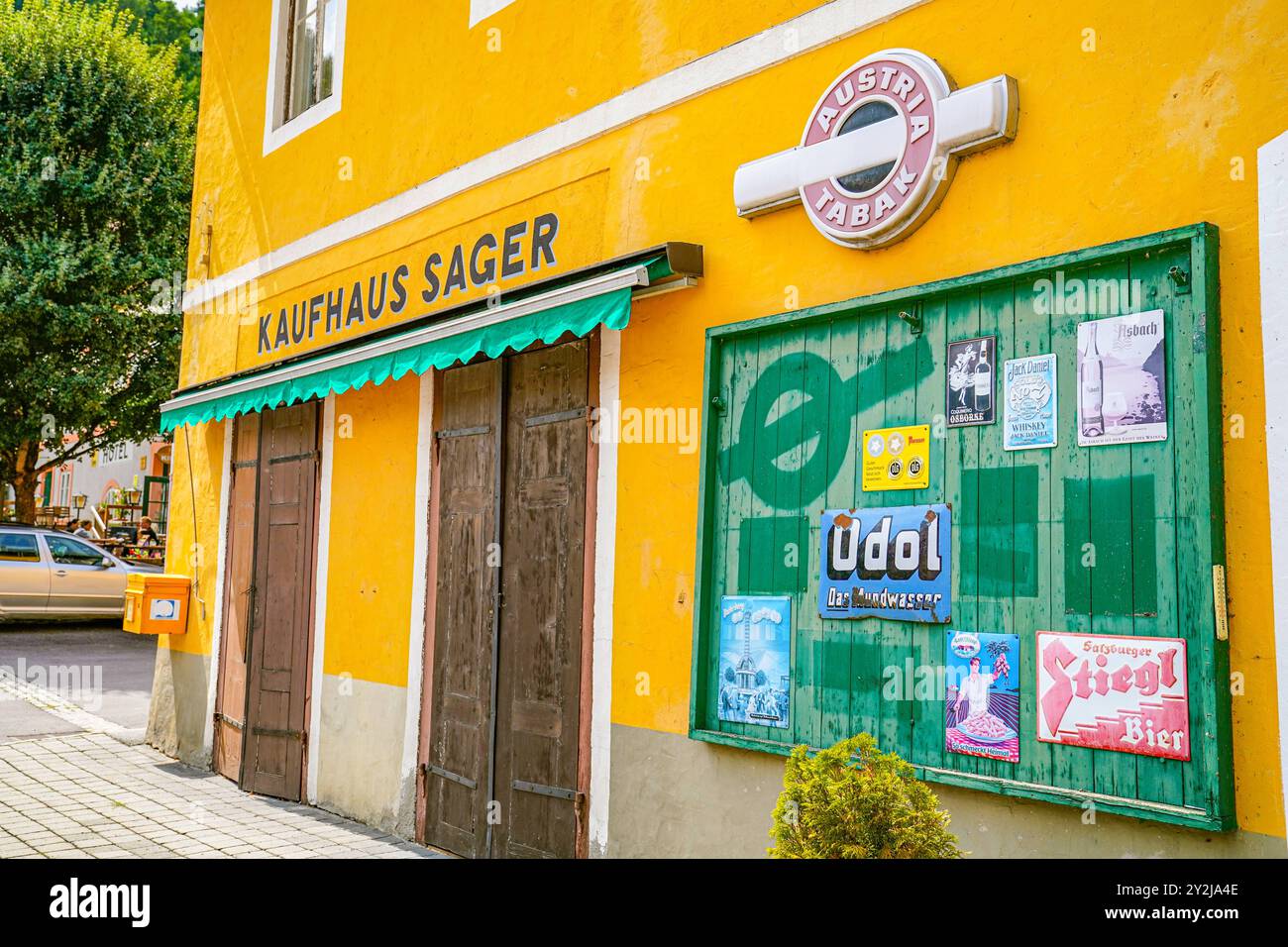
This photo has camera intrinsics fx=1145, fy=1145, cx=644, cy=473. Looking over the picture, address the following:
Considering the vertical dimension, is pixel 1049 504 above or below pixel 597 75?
below

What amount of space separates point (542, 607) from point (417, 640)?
1303 millimetres

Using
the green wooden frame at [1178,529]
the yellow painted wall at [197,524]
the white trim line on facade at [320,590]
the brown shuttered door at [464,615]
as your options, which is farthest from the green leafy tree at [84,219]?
the green wooden frame at [1178,529]

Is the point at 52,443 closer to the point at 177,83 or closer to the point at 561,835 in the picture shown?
the point at 177,83

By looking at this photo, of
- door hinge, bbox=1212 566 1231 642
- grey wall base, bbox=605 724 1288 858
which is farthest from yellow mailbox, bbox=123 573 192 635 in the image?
door hinge, bbox=1212 566 1231 642

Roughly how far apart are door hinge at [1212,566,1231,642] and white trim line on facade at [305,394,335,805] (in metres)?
6.17

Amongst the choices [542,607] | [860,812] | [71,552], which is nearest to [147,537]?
[71,552]

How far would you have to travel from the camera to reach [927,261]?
4.31 metres

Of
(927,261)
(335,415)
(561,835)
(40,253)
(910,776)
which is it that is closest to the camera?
(910,776)

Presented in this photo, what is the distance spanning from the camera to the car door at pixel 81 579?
18.3 metres

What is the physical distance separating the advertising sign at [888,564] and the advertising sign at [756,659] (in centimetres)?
25

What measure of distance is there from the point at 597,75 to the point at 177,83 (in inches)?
670

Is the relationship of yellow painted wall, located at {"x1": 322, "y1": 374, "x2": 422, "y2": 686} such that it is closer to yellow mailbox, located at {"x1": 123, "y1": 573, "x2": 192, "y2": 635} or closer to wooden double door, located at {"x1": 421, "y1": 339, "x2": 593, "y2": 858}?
→ wooden double door, located at {"x1": 421, "y1": 339, "x2": 593, "y2": 858}

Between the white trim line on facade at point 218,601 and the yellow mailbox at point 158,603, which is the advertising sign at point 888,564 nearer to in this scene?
the white trim line on facade at point 218,601

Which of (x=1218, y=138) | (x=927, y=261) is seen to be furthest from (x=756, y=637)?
(x=1218, y=138)
